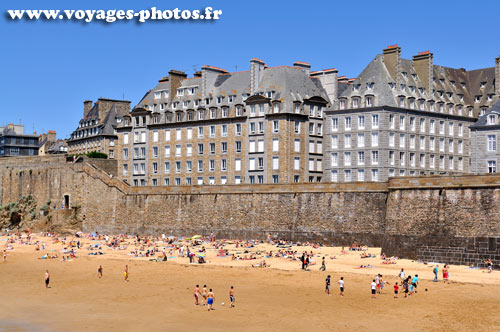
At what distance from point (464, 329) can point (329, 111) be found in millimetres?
49831

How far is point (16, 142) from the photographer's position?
147000mm

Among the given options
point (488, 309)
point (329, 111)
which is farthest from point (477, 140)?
point (488, 309)

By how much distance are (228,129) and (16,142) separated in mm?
73470

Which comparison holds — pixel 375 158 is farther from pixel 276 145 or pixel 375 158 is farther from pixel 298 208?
pixel 298 208

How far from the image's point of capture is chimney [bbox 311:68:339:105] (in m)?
88.9

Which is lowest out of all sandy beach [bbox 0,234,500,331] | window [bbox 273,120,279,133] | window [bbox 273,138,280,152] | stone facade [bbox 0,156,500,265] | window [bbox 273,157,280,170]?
sandy beach [bbox 0,234,500,331]

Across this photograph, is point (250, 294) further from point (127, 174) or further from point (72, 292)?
point (127, 174)

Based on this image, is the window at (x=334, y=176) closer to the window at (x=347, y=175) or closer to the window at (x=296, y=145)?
the window at (x=347, y=175)

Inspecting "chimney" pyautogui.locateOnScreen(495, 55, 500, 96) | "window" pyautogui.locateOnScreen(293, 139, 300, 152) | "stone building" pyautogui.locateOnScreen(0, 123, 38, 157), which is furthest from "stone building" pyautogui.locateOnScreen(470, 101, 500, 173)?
"stone building" pyautogui.locateOnScreen(0, 123, 38, 157)

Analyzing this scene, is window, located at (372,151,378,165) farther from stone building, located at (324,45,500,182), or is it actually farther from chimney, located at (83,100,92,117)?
chimney, located at (83,100,92,117)

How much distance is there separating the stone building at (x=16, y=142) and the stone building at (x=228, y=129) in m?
55.8

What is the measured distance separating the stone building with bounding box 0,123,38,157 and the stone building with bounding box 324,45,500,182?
3286 inches

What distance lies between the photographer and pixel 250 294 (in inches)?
1807

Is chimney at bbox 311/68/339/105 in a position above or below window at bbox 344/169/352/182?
above
